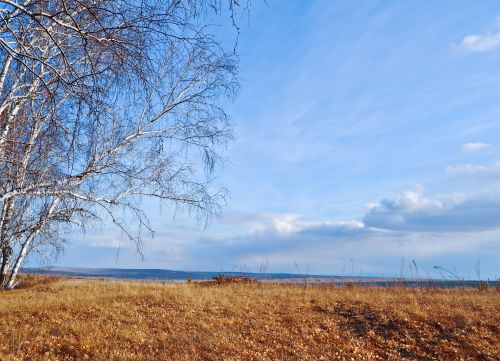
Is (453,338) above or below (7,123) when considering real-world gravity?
below

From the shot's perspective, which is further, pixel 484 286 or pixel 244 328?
pixel 484 286

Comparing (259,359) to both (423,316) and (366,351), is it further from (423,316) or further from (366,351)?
(423,316)

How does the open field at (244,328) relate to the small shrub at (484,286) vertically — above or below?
below

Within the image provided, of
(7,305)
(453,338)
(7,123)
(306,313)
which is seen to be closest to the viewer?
(7,123)

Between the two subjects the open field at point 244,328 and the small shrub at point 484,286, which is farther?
the small shrub at point 484,286

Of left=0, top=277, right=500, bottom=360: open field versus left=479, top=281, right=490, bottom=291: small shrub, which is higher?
left=479, top=281, right=490, bottom=291: small shrub

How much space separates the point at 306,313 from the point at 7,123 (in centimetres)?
843

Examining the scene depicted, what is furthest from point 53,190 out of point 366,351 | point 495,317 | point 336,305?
point 495,317

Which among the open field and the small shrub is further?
the small shrub

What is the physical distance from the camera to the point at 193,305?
11.8 m

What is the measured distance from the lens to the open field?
8.09m

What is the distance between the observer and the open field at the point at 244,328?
809cm

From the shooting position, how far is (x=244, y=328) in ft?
31.7

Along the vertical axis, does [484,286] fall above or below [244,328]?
above
